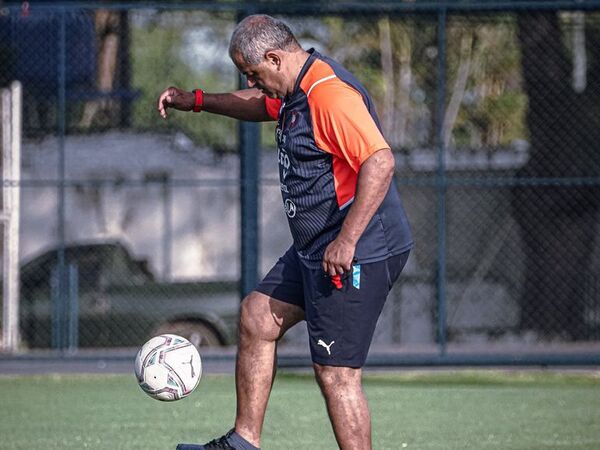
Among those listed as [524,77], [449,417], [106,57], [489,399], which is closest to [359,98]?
[449,417]

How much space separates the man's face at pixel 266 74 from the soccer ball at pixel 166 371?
4.56 ft

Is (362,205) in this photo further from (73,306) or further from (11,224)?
(73,306)

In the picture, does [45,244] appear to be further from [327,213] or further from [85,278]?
[327,213]

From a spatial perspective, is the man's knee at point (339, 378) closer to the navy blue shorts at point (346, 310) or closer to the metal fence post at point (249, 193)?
the navy blue shorts at point (346, 310)

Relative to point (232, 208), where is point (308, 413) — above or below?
below

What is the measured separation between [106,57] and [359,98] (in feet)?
39.3

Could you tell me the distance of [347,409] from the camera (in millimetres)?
5465

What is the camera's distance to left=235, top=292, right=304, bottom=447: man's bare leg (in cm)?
587

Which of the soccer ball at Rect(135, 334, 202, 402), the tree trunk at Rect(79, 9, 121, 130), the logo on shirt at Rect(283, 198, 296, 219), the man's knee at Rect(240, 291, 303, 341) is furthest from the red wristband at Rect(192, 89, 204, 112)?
the tree trunk at Rect(79, 9, 121, 130)

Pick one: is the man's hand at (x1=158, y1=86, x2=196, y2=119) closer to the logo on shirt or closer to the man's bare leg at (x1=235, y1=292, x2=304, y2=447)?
the logo on shirt

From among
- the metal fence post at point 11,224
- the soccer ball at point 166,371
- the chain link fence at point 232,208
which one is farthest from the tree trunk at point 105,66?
the soccer ball at point 166,371

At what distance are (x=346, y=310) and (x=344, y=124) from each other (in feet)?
2.61

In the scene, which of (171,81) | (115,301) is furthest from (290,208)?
(171,81)

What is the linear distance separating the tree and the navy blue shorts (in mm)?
10142
